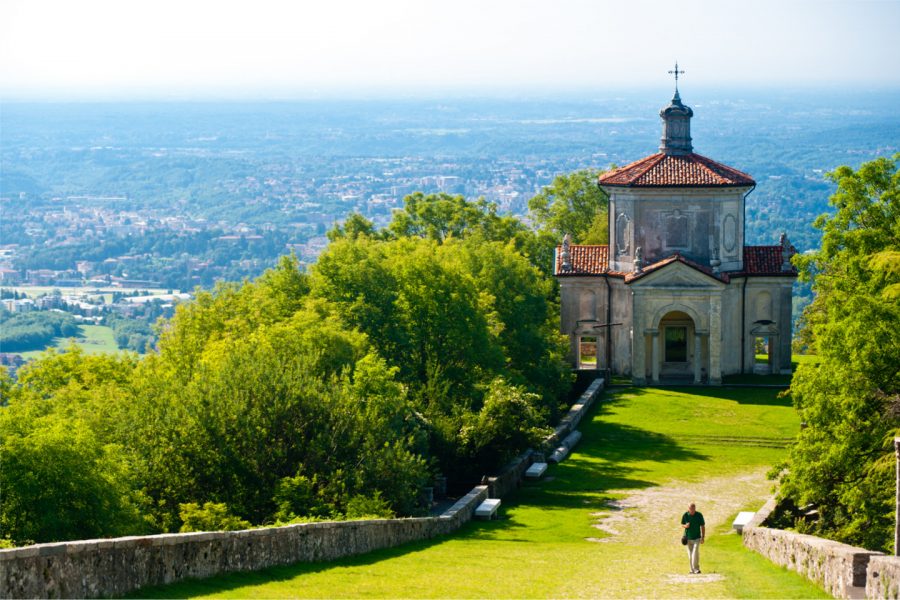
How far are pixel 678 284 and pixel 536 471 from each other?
17651mm

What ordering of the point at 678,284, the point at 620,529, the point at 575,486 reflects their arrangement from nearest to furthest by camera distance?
1. the point at 620,529
2. the point at 575,486
3. the point at 678,284

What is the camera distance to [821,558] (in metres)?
24.7

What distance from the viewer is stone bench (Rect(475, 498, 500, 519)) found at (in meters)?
39.8

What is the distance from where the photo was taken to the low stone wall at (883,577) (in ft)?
67.9

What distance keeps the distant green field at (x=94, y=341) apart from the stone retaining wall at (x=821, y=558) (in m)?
111

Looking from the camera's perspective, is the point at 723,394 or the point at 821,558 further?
the point at 723,394

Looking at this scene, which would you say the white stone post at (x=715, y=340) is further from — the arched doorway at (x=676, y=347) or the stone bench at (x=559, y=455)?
the stone bench at (x=559, y=455)

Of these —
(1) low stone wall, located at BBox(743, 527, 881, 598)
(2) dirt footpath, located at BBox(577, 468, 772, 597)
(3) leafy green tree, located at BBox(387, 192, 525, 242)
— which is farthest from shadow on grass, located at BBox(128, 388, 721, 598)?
(3) leafy green tree, located at BBox(387, 192, 525, 242)

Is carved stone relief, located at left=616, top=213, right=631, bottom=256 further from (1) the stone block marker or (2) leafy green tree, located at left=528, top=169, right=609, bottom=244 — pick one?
(2) leafy green tree, located at left=528, top=169, right=609, bottom=244

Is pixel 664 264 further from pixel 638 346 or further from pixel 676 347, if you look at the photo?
pixel 676 347

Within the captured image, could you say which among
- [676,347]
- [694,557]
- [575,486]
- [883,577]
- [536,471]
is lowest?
[575,486]

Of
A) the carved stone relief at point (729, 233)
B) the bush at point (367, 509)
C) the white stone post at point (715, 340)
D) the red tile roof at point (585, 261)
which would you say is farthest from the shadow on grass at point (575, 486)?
the carved stone relief at point (729, 233)

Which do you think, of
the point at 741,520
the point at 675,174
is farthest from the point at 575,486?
the point at 675,174

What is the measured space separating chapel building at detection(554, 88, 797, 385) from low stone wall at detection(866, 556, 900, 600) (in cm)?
3970
